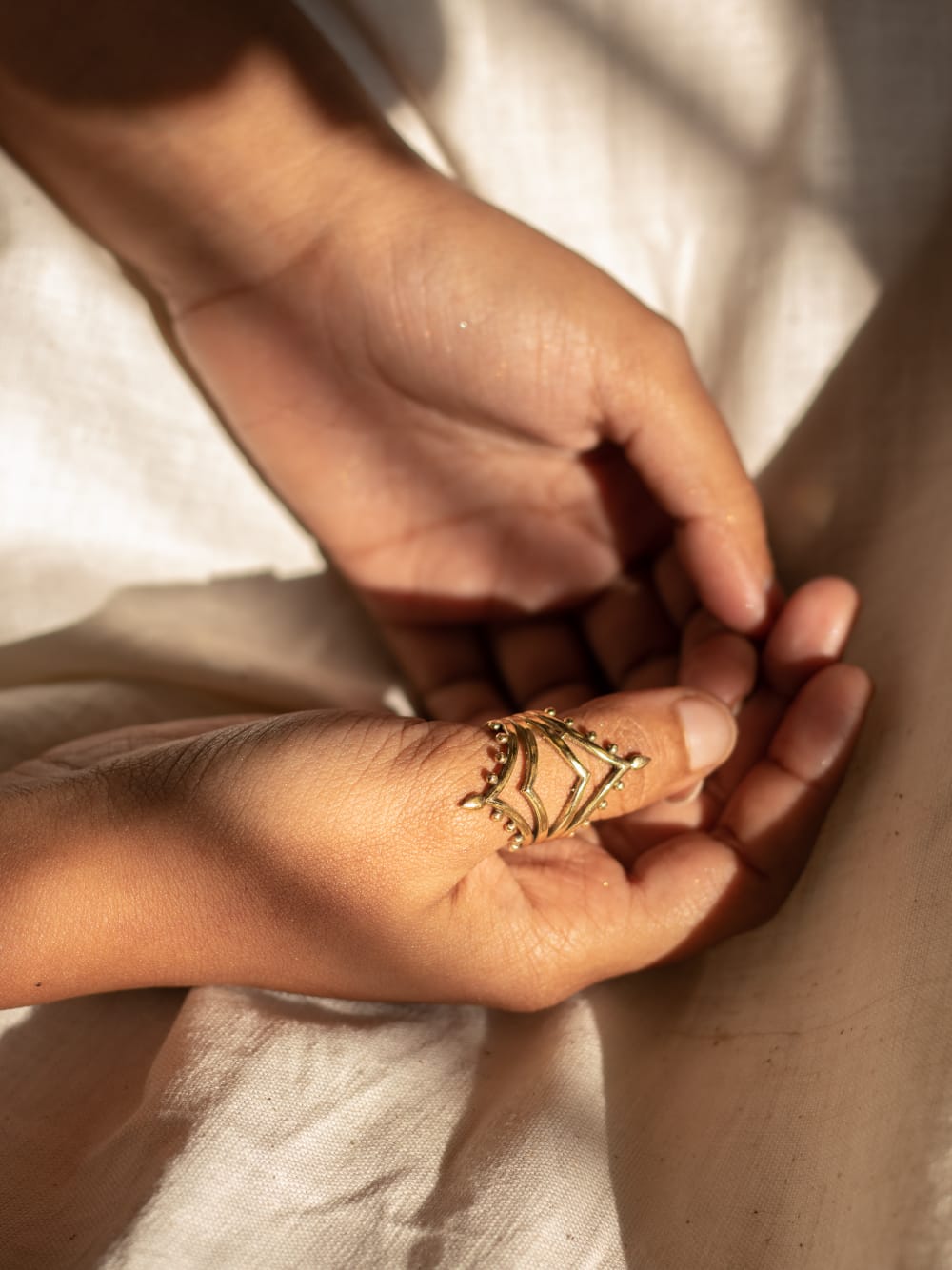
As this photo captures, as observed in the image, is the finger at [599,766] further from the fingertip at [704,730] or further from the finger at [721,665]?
the finger at [721,665]

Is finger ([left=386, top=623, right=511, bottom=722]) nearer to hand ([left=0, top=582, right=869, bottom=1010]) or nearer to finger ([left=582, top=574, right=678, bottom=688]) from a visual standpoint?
finger ([left=582, top=574, right=678, bottom=688])

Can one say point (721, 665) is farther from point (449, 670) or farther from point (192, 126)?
point (192, 126)

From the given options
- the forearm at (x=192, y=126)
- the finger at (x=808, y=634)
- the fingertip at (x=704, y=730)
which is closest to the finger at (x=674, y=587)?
the finger at (x=808, y=634)

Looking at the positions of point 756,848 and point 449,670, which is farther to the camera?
point 449,670

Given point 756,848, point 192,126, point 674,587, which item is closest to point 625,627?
point 674,587

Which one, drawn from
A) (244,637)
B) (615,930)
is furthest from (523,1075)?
(244,637)

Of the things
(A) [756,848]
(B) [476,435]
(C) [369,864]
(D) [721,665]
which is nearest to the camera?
(C) [369,864]

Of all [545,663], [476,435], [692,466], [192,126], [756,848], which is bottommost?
[756,848]
